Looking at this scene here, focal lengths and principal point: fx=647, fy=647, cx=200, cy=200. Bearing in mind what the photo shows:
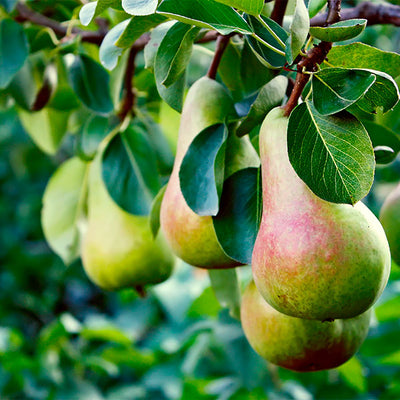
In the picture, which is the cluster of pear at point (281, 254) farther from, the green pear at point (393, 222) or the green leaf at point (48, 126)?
the green leaf at point (48, 126)

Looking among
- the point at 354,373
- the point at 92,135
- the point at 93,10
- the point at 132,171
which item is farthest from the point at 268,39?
the point at 354,373

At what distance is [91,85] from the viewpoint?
3.15ft

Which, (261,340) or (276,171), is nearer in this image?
(276,171)

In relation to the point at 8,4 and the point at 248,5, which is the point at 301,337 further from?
the point at 8,4

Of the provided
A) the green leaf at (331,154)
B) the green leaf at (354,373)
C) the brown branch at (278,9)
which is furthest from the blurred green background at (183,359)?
the green leaf at (331,154)

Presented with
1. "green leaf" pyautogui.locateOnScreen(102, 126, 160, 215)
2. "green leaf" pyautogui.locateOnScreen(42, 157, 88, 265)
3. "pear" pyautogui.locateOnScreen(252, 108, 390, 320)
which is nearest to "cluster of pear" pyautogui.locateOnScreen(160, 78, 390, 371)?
"pear" pyautogui.locateOnScreen(252, 108, 390, 320)

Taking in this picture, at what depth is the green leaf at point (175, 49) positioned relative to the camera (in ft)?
2.02

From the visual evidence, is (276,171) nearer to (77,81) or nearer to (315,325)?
(315,325)

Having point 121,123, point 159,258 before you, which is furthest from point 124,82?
point 159,258

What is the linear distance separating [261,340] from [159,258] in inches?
12.3

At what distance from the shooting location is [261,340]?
70 cm

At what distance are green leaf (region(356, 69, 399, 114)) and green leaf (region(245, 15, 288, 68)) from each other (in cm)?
8

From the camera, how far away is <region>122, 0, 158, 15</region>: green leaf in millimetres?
519

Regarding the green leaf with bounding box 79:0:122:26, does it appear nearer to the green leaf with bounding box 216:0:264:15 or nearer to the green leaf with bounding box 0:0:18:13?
the green leaf with bounding box 216:0:264:15
